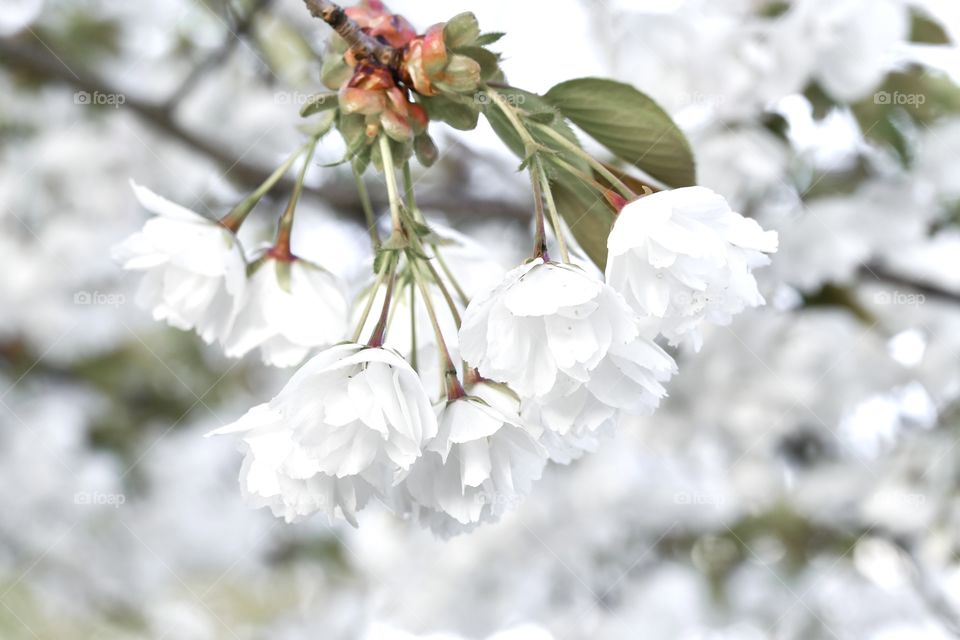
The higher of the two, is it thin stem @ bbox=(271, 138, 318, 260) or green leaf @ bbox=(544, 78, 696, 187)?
green leaf @ bbox=(544, 78, 696, 187)

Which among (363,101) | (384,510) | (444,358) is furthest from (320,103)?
(384,510)

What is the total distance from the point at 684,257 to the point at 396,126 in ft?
0.54

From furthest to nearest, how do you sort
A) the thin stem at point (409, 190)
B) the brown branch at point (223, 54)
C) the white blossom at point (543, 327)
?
the brown branch at point (223, 54), the thin stem at point (409, 190), the white blossom at point (543, 327)

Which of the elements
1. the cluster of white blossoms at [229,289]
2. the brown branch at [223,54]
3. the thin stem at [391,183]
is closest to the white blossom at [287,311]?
the cluster of white blossoms at [229,289]

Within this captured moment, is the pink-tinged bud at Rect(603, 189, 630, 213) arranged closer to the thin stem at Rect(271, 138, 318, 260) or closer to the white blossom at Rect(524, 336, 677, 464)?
the white blossom at Rect(524, 336, 677, 464)

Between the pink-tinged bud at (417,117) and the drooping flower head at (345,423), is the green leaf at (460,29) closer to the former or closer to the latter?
the pink-tinged bud at (417,117)

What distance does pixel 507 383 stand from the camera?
1.48 ft

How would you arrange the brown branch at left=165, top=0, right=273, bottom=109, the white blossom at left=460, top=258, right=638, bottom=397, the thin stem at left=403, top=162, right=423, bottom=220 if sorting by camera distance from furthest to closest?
1. the brown branch at left=165, top=0, right=273, bottom=109
2. the thin stem at left=403, top=162, right=423, bottom=220
3. the white blossom at left=460, top=258, right=638, bottom=397

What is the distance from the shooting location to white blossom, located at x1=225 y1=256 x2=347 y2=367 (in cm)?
56

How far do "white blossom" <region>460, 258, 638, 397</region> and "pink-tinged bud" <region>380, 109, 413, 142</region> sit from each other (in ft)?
0.37

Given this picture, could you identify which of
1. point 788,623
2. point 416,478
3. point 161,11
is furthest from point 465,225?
point 416,478

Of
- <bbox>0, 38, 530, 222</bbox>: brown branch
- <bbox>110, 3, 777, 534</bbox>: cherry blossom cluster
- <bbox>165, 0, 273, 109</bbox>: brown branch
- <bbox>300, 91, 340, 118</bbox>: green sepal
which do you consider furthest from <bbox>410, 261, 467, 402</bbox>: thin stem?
<bbox>165, 0, 273, 109</bbox>: brown branch

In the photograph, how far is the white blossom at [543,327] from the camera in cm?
42

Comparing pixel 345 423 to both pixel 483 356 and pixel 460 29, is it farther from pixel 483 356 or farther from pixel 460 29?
pixel 460 29
